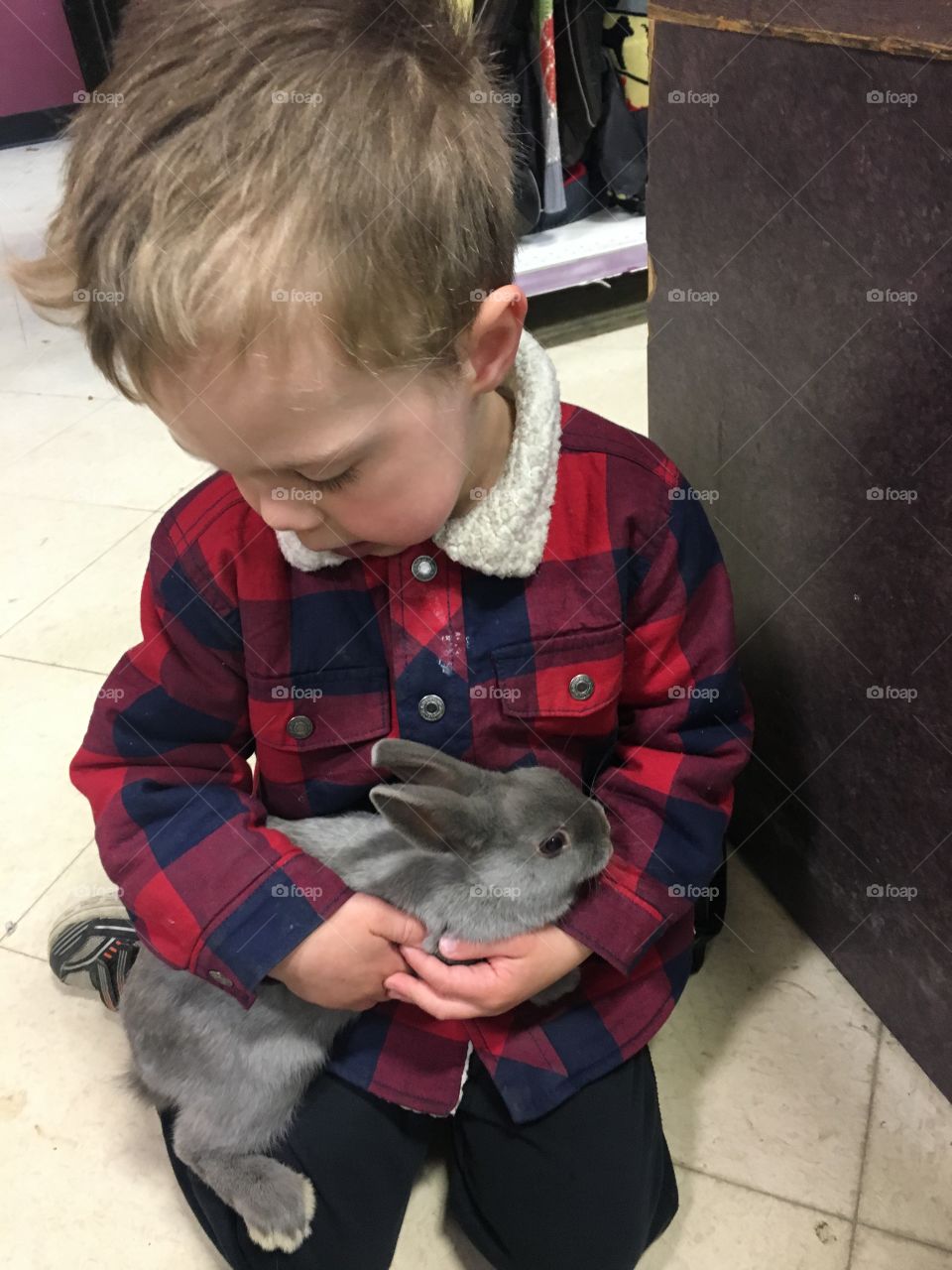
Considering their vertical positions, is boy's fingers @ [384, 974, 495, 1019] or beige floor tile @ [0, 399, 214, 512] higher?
boy's fingers @ [384, 974, 495, 1019]

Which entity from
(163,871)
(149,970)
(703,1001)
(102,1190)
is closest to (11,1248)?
(102,1190)

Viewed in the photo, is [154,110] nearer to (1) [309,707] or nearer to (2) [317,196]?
(2) [317,196]

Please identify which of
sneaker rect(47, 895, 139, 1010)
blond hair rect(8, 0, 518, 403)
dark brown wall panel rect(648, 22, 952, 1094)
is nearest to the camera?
blond hair rect(8, 0, 518, 403)

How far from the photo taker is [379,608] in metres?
0.83

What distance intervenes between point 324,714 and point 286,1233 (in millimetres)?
450

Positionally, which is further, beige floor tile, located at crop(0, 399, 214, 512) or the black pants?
beige floor tile, located at crop(0, 399, 214, 512)

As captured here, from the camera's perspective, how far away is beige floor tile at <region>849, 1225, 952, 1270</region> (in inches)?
35.7

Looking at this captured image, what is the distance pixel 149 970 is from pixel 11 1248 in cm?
35

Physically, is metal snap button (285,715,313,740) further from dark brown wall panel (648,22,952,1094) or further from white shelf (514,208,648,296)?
white shelf (514,208,648,296)

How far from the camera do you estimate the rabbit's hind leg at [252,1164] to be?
87cm

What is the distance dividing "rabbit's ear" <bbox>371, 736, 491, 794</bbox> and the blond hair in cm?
29

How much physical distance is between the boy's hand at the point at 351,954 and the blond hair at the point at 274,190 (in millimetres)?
445

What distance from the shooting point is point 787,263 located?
84 centimetres

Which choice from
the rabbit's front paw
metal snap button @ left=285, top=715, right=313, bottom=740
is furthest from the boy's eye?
the rabbit's front paw
